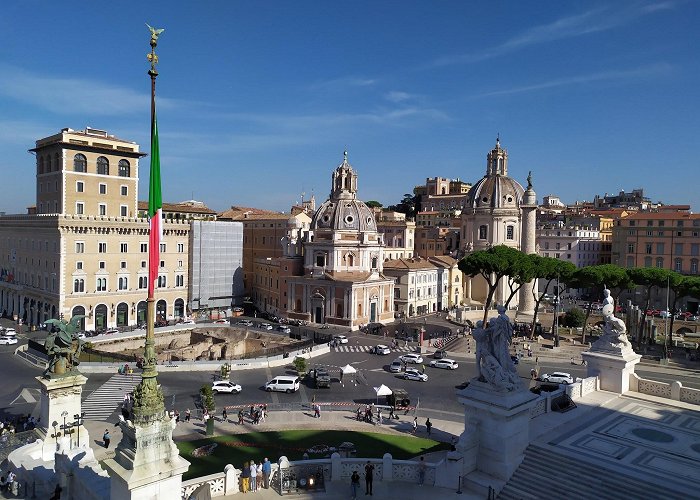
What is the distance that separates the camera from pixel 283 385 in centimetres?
3134

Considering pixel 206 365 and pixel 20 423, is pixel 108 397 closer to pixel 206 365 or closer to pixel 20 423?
pixel 20 423

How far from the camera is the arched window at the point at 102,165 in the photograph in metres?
52.3

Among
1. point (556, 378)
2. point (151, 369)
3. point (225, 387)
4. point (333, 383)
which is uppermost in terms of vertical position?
point (151, 369)

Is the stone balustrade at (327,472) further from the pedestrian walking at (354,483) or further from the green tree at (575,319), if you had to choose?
the green tree at (575,319)

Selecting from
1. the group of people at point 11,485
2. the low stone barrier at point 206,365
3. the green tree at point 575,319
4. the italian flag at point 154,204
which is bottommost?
the low stone barrier at point 206,365

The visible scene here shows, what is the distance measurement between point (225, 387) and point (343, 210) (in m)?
33.0

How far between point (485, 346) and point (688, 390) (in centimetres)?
1009

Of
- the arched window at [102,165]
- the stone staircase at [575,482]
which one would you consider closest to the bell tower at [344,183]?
the arched window at [102,165]

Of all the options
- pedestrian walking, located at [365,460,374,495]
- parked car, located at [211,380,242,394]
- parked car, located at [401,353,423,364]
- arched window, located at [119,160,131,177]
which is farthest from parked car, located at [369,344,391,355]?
arched window, located at [119,160,131,177]

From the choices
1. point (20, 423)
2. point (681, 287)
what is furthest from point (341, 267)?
point (20, 423)

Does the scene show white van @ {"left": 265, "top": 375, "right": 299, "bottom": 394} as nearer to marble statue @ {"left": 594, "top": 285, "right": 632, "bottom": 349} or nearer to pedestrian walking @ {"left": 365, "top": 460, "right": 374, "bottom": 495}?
pedestrian walking @ {"left": 365, "top": 460, "right": 374, "bottom": 495}

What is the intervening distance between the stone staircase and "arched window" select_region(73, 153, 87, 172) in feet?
163

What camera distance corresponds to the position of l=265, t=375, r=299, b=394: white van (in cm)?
3128

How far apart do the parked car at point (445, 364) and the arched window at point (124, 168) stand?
36972 mm
